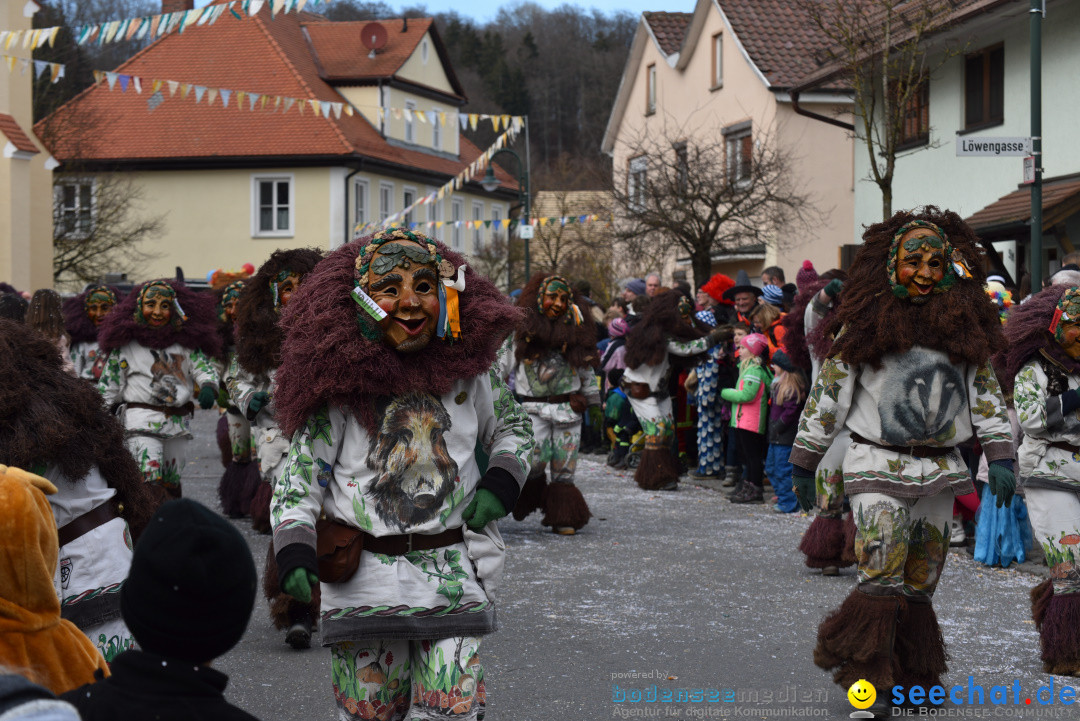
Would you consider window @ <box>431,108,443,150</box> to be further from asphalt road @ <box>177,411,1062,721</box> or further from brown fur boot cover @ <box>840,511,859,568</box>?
brown fur boot cover @ <box>840,511,859,568</box>

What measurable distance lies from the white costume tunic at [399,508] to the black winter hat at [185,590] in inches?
58.9

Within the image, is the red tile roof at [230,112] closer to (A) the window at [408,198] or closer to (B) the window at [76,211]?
(A) the window at [408,198]

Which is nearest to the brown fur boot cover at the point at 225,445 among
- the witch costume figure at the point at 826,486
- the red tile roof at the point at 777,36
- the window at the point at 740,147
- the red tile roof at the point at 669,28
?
the witch costume figure at the point at 826,486

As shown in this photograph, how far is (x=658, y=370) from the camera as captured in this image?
13242 mm

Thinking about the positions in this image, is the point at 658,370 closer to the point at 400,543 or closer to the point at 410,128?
the point at 400,543

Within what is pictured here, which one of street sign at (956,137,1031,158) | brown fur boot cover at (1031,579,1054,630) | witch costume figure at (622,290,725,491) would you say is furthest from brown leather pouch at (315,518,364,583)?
witch costume figure at (622,290,725,491)

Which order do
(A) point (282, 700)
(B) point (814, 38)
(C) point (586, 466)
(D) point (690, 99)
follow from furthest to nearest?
(D) point (690, 99) < (B) point (814, 38) < (C) point (586, 466) < (A) point (282, 700)

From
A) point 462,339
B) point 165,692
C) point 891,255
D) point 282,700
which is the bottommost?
point 282,700

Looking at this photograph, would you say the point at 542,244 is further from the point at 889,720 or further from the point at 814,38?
the point at 889,720

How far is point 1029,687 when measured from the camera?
19.9 ft

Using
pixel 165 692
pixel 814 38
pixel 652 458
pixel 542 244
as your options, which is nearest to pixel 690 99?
pixel 814 38

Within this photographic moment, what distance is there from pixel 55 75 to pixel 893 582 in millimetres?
13734

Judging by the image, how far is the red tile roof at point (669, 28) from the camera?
3328 cm

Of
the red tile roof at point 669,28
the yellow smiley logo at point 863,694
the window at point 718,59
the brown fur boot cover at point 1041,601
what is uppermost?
the red tile roof at point 669,28
